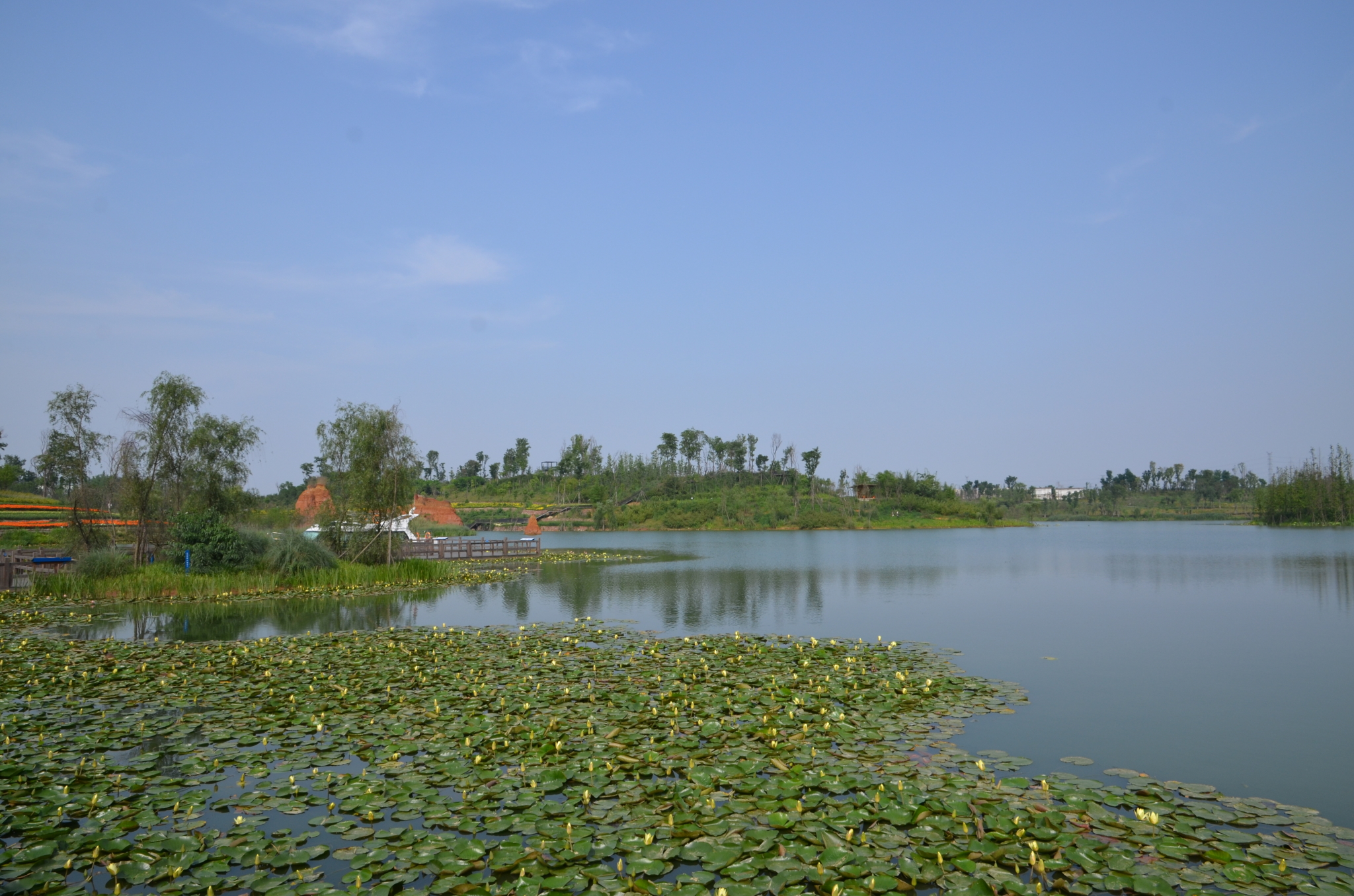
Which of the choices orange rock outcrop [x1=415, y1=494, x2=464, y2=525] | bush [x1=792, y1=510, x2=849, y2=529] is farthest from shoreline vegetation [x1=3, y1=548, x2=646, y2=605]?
bush [x1=792, y1=510, x2=849, y2=529]

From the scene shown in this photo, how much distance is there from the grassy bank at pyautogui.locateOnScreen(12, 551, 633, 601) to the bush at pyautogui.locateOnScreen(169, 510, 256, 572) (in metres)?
0.47

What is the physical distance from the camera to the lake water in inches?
318

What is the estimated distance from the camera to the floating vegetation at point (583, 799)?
5.03 m

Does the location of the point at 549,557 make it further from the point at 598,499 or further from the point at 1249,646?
the point at 598,499

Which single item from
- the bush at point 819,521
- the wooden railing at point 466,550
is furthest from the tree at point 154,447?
the bush at point 819,521

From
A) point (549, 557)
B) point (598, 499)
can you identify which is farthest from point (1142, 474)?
point (549, 557)

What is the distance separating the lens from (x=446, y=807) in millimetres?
6113

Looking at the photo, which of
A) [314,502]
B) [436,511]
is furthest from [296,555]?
[436,511]

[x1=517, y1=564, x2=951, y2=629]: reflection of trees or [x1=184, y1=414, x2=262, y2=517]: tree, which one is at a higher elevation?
[x1=184, y1=414, x2=262, y2=517]: tree

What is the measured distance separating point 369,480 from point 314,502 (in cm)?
1430

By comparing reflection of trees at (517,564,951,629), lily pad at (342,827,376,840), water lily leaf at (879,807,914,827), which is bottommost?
reflection of trees at (517,564,951,629)

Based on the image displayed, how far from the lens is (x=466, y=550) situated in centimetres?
3794

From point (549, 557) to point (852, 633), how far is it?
2567 cm

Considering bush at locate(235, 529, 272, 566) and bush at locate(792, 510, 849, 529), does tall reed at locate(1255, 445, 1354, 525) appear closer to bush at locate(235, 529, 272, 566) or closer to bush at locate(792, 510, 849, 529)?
bush at locate(792, 510, 849, 529)
